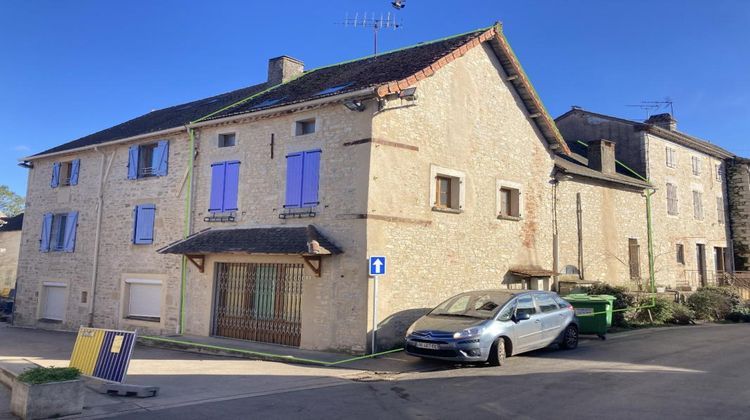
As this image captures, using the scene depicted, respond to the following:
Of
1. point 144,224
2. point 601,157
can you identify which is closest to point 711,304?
point 601,157

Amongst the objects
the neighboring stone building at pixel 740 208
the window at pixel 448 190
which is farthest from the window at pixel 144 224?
the neighboring stone building at pixel 740 208

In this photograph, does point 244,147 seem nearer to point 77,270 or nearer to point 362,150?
point 362,150

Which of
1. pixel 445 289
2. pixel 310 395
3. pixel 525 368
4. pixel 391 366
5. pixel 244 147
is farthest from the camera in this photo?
pixel 244 147

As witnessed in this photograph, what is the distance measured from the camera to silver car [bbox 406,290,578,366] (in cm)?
989

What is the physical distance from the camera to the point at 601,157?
20.9 m

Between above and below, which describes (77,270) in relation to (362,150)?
below

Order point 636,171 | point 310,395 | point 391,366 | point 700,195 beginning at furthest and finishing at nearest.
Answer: point 700,195, point 636,171, point 391,366, point 310,395

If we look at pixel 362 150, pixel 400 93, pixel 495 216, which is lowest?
pixel 495 216

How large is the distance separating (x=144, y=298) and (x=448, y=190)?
396 inches

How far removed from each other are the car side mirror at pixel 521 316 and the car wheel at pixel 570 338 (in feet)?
5.67

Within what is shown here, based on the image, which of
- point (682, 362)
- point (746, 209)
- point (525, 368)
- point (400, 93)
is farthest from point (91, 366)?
point (746, 209)

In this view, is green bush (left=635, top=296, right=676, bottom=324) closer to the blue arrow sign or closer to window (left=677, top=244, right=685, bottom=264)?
window (left=677, top=244, right=685, bottom=264)

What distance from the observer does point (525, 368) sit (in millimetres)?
9773

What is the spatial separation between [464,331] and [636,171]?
1684cm
